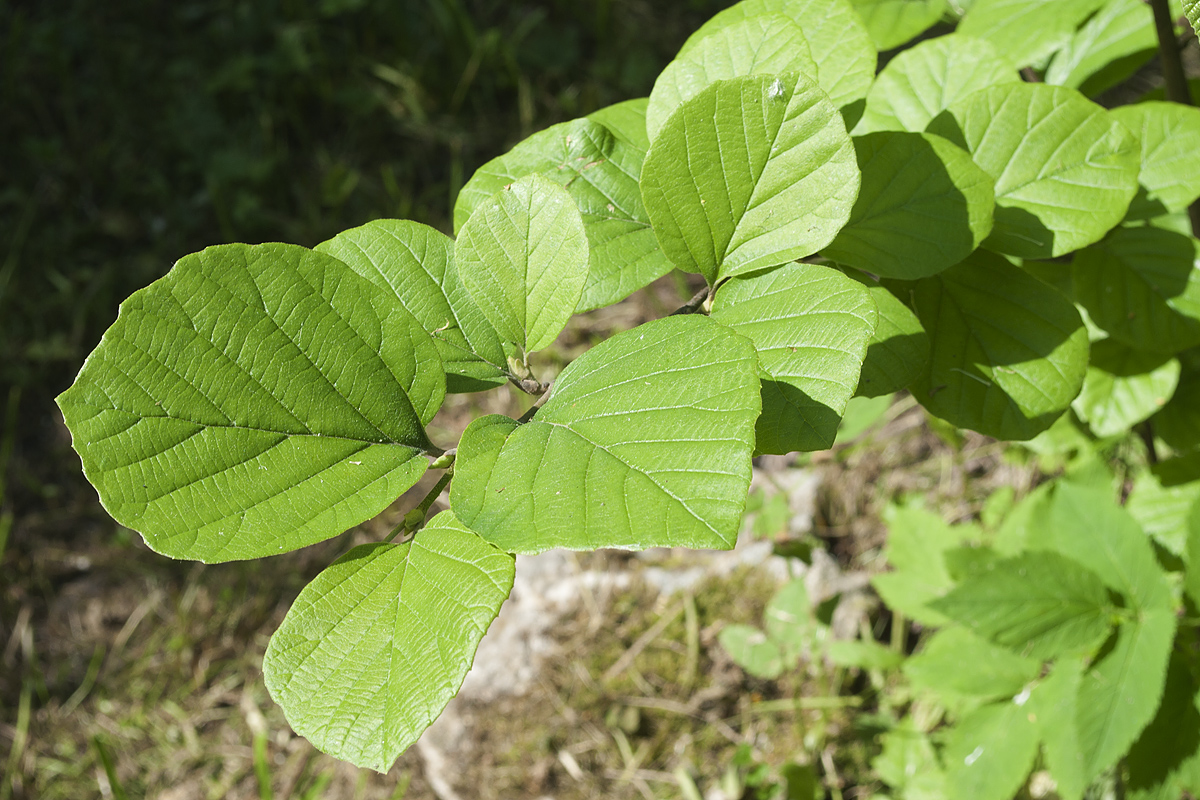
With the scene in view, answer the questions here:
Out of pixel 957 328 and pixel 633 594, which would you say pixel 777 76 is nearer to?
pixel 957 328

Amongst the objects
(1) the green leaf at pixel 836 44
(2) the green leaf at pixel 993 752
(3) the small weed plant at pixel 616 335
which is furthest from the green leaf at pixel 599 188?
(2) the green leaf at pixel 993 752

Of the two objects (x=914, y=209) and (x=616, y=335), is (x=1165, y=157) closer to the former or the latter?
(x=914, y=209)

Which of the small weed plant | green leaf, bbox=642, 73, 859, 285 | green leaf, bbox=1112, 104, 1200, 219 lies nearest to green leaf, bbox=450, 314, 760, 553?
the small weed plant

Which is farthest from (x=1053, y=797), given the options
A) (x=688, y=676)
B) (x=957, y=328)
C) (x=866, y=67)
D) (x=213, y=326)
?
(x=213, y=326)

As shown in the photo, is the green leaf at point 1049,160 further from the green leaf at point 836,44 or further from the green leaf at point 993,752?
the green leaf at point 993,752

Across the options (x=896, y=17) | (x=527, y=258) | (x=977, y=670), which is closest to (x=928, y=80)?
(x=896, y=17)
